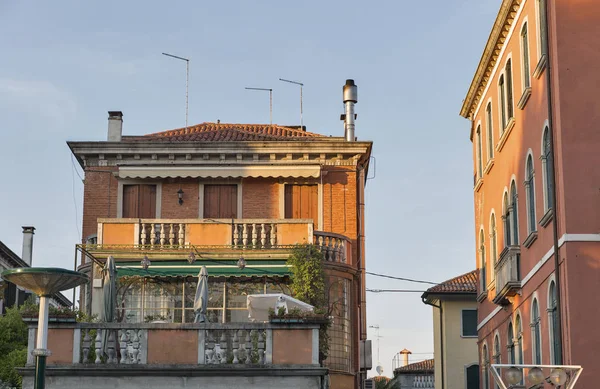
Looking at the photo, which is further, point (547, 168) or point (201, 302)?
point (547, 168)

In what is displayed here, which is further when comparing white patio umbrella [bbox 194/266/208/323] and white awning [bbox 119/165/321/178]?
white awning [bbox 119/165/321/178]

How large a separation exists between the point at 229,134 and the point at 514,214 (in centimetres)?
Result: 1171

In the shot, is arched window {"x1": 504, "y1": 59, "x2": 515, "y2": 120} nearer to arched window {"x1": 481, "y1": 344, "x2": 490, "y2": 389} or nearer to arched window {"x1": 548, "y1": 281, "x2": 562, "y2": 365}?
arched window {"x1": 548, "y1": 281, "x2": 562, "y2": 365}

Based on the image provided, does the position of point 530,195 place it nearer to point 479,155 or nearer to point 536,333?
point 536,333

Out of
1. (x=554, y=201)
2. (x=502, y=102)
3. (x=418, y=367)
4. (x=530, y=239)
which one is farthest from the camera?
(x=418, y=367)

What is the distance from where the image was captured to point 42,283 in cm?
1925

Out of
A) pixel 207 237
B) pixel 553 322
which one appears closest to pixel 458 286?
pixel 207 237

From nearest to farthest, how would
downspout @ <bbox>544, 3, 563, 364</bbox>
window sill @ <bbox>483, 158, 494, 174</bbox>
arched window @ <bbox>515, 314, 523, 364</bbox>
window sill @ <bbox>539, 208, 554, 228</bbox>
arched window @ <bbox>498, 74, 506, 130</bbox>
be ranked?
downspout @ <bbox>544, 3, 563, 364</bbox> < window sill @ <bbox>539, 208, 554, 228</bbox> < arched window @ <bbox>515, 314, 523, 364</bbox> < arched window @ <bbox>498, 74, 506, 130</bbox> < window sill @ <bbox>483, 158, 494, 174</bbox>

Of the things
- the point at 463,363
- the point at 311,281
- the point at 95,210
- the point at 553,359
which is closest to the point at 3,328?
the point at 95,210

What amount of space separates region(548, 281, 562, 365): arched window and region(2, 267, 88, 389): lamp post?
34.5 ft

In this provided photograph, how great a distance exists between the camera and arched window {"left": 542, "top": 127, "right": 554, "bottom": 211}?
79.9ft

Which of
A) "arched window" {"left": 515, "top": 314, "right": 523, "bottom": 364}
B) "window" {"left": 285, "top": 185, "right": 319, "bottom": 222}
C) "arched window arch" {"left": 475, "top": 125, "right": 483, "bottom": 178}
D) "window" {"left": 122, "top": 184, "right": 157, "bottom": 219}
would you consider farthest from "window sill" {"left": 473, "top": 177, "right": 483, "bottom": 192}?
"window" {"left": 122, "top": 184, "right": 157, "bottom": 219}

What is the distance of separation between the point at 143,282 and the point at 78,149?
6.74 metres

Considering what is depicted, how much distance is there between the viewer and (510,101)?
30016mm
